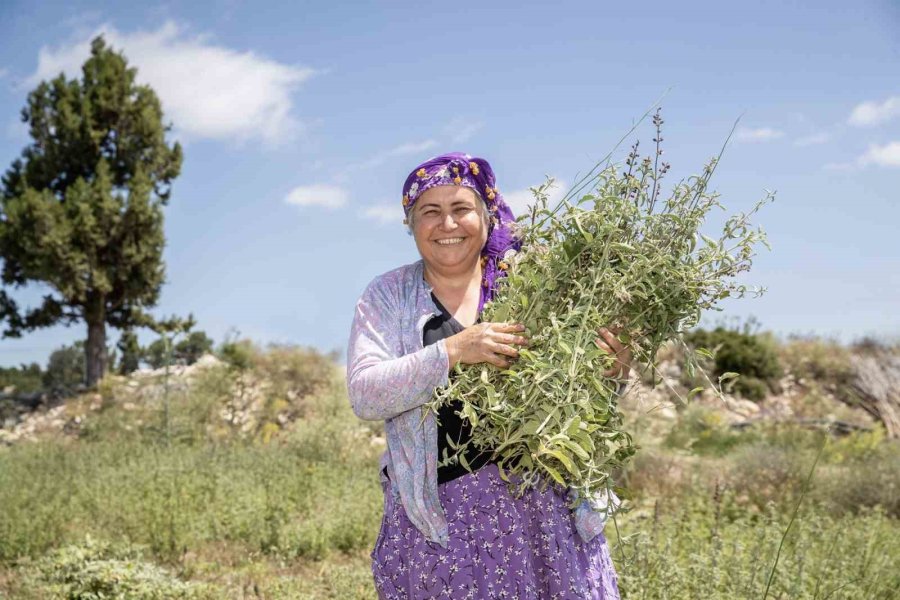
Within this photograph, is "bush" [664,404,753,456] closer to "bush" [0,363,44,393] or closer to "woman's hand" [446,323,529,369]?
"woman's hand" [446,323,529,369]

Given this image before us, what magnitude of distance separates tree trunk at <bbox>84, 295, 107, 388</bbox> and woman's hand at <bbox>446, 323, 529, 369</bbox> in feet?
60.3

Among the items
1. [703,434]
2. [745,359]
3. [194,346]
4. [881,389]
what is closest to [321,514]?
[703,434]

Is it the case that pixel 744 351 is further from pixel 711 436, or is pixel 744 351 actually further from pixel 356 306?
pixel 356 306

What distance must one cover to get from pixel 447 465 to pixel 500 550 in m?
0.31

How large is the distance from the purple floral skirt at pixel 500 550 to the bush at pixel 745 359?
1468 cm

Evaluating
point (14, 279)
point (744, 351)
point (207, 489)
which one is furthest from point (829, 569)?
point (14, 279)

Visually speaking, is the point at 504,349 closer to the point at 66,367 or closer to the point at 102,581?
the point at 102,581

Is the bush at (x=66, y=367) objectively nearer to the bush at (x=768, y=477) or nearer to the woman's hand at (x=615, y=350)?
the bush at (x=768, y=477)

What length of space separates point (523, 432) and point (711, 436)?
34.1 feet

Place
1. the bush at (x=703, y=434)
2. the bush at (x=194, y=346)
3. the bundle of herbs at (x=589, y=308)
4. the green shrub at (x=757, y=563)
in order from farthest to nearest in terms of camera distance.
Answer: the bush at (x=194, y=346)
the bush at (x=703, y=434)
the green shrub at (x=757, y=563)
the bundle of herbs at (x=589, y=308)

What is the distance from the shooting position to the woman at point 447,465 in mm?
2525

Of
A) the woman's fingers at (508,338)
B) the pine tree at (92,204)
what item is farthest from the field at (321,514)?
the pine tree at (92,204)

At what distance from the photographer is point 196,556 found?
5598mm

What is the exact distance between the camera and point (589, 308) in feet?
7.55
